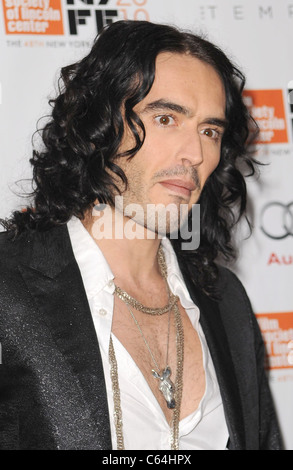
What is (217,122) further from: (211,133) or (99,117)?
(99,117)

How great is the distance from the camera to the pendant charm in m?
2.03

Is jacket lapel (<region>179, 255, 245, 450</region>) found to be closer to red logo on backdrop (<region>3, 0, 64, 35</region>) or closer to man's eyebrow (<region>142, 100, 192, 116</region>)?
man's eyebrow (<region>142, 100, 192, 116</region>)

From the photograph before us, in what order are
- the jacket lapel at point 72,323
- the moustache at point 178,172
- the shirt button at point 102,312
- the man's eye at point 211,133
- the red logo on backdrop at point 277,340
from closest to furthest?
1. the jacket lapel at point 72,323
2. the shirt button at point 102,312
3. the moustache at point 178,172
4. the man's eye at point 211,133
5. the red logo on backdrop at point 277,340

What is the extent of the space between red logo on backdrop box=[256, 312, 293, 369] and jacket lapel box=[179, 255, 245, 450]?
515 mm

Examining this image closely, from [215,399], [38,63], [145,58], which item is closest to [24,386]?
[215,399]

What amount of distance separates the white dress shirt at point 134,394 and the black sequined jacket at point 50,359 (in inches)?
1.7

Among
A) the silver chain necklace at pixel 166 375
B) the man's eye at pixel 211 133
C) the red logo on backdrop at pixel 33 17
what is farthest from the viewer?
the red logo on backdrop at pixel 33 17

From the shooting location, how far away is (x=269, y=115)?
115 inches

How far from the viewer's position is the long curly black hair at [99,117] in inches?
87.4

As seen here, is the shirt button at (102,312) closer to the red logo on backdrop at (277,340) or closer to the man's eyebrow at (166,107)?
the man's eyebrow at (166,107)

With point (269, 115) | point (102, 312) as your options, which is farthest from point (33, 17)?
point (102, 312)

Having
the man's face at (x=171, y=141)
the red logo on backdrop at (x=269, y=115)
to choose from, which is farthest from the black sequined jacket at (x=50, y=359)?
the red logo on backdrop at (x=269, y=115)

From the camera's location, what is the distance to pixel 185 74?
2.26 meters

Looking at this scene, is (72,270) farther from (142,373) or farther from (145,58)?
(145,58)
